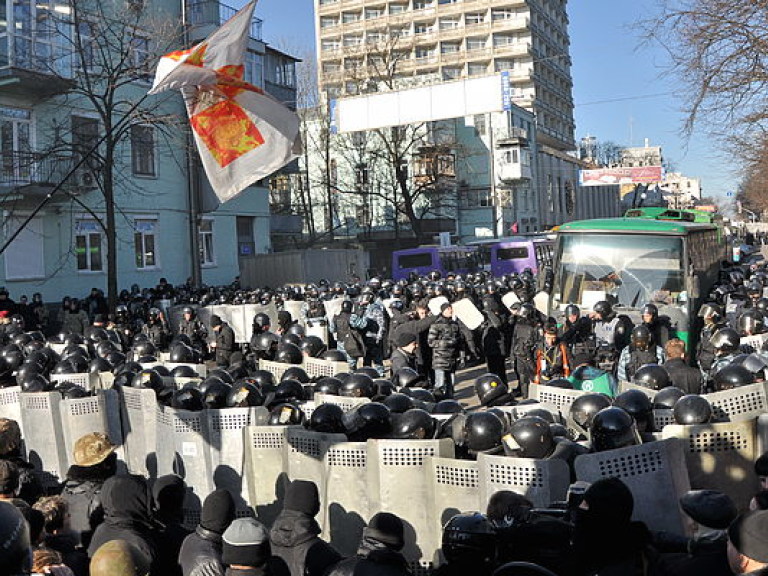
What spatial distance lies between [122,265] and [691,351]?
22.2 meters

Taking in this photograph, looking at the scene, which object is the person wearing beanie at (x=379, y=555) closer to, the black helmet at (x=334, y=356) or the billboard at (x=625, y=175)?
the black helmet at (x=334, y=356)

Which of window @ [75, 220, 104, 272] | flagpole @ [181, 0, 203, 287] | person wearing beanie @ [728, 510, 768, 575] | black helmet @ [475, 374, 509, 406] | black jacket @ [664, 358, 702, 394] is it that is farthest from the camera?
flagpole @ [181, 0, 203, 287]

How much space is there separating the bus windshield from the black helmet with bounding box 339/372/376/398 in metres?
6.65

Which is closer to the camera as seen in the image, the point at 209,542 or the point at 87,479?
the point at 209,542

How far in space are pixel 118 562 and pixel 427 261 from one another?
32.6 meters

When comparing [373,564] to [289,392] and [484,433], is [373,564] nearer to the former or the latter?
[484,433]

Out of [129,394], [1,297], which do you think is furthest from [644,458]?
[1,297]

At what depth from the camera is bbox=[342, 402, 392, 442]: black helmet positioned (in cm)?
658

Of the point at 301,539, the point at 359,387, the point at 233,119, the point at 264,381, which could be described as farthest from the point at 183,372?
the point at 301,539

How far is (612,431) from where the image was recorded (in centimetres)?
556

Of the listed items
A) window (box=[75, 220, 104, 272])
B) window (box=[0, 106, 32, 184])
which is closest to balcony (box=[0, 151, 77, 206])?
window (box=[0, 106, 32, 184])

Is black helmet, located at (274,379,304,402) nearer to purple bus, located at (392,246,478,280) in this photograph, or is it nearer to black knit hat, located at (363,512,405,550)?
black knit hat, located at (363,512,405,550)

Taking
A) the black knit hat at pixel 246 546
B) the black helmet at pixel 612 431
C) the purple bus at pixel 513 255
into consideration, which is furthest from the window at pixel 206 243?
the black knit hat at pixel 246 546

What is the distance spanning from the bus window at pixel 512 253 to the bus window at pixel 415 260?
4.71m
